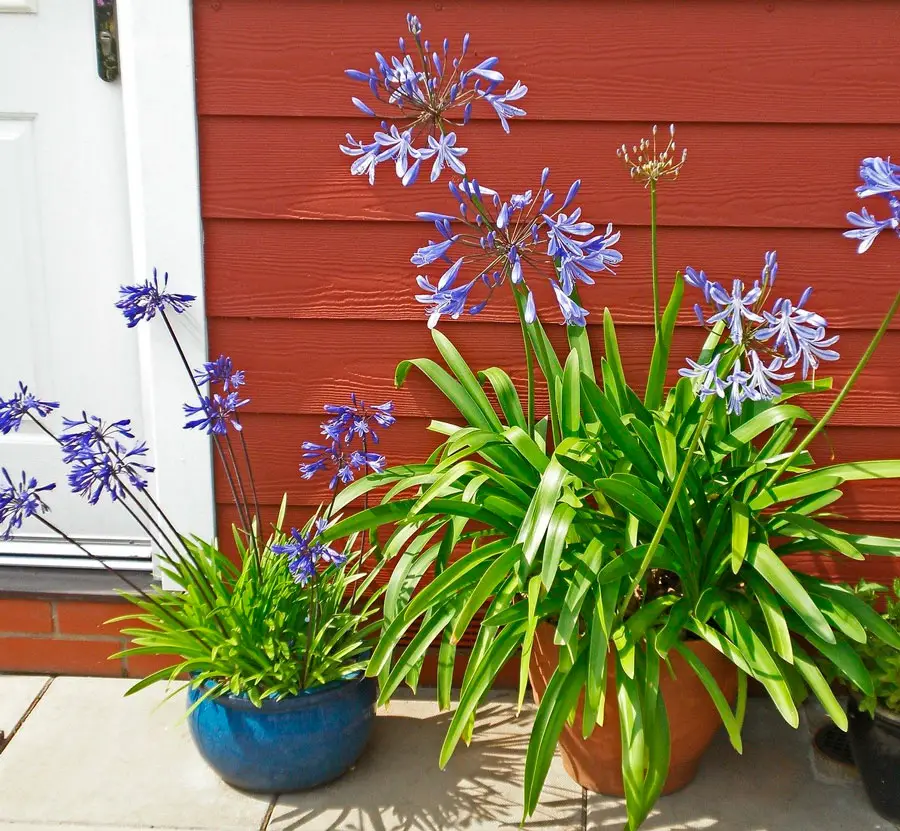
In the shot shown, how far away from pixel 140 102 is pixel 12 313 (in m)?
0.69

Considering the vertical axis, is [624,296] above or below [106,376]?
above

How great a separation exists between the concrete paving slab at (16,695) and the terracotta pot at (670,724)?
49.6 inches

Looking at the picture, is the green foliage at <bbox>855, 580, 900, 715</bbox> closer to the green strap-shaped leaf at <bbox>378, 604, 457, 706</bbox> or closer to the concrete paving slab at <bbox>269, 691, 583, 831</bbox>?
the concrete paving slab at <bbox>269, 691, 583, 831</bbox>

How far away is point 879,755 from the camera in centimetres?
214

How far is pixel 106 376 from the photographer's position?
2.64m

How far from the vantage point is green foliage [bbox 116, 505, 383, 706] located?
2166 millimetres

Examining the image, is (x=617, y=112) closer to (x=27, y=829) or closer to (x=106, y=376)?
(x=106, y=376)

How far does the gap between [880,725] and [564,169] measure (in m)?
1.34

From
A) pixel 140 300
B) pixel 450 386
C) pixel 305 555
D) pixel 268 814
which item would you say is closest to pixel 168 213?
pixel 140 300

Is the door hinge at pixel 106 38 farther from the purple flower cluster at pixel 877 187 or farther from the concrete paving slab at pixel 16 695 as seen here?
the purple flower cluster at pixel 877 187

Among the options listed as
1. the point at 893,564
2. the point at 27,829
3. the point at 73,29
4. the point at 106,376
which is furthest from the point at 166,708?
the point at 893,564

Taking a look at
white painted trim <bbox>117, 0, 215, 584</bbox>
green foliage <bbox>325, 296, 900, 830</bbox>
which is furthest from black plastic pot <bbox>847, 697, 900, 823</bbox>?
white painted trim <bbox>117, 0, 215, 584</bbox>

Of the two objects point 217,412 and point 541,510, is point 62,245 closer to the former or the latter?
point 217,412

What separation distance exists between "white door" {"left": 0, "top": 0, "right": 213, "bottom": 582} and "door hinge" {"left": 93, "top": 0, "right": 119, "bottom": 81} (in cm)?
3
